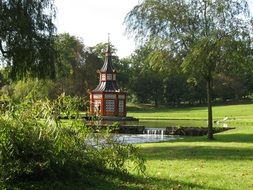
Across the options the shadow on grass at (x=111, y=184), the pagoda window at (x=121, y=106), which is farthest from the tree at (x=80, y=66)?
the shadow on grass at (x=111, y=184)

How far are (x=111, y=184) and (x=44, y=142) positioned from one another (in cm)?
178

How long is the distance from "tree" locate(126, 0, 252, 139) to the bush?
1306cm

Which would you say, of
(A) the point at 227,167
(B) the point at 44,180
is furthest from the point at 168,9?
(B) the point at 44,180

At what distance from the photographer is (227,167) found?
Answer: 13250 millimetres

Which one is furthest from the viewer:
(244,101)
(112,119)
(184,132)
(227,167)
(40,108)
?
(244,101)

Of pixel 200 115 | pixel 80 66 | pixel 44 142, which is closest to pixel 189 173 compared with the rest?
pixel 44 142

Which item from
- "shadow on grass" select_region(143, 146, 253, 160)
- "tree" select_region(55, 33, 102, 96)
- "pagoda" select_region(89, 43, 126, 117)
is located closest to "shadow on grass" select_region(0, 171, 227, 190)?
"shadow on grass" select_region(143, 146, 253, 160)

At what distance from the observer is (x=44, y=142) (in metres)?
8.74

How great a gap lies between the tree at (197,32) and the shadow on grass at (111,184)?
12.7 meters

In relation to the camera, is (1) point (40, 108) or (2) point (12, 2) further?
(2) point (12, 2)

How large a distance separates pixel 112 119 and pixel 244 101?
50.0m

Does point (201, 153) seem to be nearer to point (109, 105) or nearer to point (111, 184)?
point (111, 184)

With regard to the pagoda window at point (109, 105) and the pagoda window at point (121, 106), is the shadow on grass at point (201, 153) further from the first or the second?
the pagoda window at point (121, 106)

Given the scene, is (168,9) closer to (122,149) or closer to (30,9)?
(30,9)
